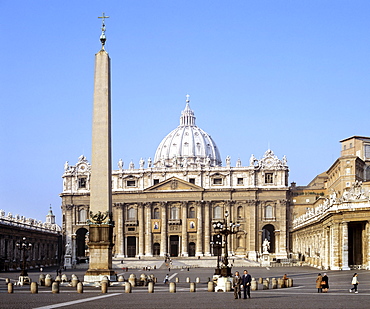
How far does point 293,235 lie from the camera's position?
359ft

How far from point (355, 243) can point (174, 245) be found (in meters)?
56.7

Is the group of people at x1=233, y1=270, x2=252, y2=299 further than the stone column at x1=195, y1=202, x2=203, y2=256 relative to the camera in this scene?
No

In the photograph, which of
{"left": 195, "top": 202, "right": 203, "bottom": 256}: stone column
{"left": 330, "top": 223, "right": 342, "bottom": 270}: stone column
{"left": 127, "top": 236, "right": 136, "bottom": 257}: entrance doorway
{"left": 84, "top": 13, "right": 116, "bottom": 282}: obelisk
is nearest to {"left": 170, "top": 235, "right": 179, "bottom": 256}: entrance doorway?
{"left": 195, "top": 202, "right": 203, "bottom": 256}: stone column

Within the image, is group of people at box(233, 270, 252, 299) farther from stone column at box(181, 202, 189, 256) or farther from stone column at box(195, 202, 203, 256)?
stone column at box(181, 202, 189, 256)

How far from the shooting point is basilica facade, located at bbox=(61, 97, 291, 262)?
112 meters

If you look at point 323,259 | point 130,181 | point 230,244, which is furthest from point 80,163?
point 323,259

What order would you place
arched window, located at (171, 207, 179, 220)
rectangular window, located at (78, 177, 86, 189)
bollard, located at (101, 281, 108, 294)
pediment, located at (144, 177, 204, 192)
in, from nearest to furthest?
bollard, located at (101, 281, 108, 294)
pediment, located at (144, 177, 204, 192)
arched window, located at (171, 207, 179, 220)
rectangular window, located at (78, 177, 86, 189)

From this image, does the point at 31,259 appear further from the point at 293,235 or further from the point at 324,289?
the point at 324,289

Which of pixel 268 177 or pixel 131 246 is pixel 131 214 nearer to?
pixel 131 246

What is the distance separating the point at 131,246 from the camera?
378 feet

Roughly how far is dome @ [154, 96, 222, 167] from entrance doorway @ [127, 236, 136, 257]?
32.5m

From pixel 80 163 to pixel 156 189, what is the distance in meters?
13.3

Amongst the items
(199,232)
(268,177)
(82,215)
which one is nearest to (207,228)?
(199,232)

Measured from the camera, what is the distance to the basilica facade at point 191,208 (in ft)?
366
